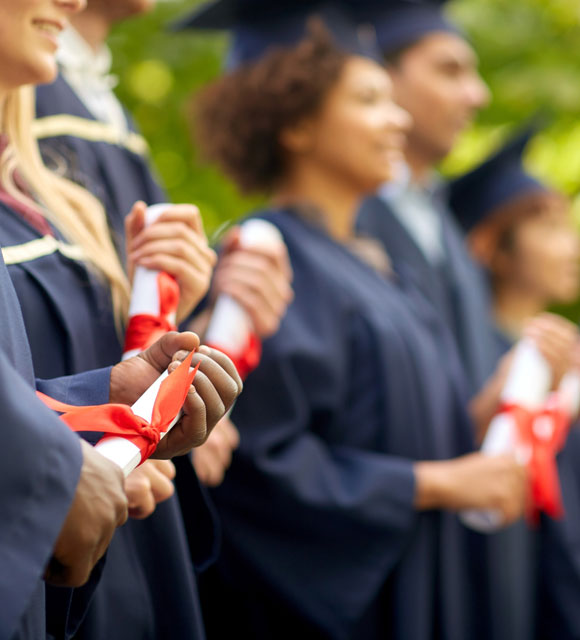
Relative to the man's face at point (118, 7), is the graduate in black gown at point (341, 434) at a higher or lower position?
lower

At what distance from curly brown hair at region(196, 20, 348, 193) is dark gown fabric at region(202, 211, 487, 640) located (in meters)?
0.40

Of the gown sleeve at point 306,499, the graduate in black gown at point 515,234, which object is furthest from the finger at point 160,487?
the graduate in black gown at point 515,234

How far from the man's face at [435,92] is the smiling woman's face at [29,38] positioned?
2.47m

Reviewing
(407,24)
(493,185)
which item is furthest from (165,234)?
(493,185)

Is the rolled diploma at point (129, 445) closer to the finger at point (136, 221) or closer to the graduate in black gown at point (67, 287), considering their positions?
the graduate in black gown at point (67, 287)

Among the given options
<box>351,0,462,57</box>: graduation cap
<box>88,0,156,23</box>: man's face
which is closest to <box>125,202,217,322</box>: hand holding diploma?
<box>88,0,156,23</box>: man's face

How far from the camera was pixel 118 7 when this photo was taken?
232 centimetres

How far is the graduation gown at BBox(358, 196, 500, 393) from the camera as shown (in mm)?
3463

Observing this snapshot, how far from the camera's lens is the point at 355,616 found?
248 cm

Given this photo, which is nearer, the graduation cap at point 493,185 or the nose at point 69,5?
the nose at point 69,5

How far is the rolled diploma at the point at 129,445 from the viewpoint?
3.99ft

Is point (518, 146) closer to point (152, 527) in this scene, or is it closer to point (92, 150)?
point (92, 150)

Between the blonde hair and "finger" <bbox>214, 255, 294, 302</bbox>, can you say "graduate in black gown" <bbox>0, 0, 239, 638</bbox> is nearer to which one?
the blonde hair

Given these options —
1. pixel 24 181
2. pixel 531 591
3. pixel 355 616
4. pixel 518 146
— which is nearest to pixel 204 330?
pixel 24 181
